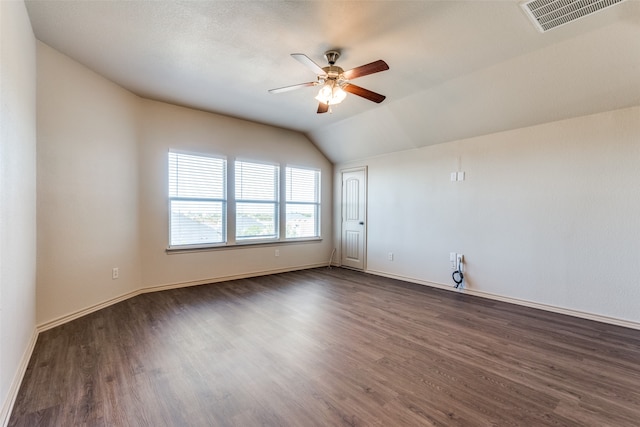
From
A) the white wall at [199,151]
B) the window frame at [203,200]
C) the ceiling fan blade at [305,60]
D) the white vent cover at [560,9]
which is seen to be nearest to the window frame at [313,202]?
the white wall at [199,151]


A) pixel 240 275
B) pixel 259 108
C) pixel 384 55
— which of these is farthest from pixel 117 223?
pixel 384 55

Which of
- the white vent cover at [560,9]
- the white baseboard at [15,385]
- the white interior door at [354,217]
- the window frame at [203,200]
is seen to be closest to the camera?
the white baseboard at [15,385]

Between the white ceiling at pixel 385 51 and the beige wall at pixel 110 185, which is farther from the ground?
the white ceiling at pixel 385 51

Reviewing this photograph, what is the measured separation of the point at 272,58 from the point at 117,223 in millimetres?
2812

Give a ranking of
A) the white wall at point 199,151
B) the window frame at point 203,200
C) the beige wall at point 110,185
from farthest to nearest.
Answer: the window frame at point 203,200, the white wall at point 199,151, the beige wall at point 110,185

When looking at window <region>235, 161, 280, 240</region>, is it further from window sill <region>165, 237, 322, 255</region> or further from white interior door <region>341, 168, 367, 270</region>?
white interior door <region>341, 168, 367, 270</region>

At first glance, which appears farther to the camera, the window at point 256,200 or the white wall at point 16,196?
the window at point 256,200

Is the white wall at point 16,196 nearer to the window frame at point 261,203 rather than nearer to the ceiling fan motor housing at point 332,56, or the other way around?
the ceiling fan motor housing at point 332,56

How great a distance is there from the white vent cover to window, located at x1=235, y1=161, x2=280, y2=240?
4.11 m

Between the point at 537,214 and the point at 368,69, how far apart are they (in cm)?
288

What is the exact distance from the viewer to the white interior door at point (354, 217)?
18.6 ft

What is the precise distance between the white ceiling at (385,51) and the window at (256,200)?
1.29 meters

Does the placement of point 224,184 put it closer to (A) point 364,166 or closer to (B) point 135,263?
(B) point 135,263

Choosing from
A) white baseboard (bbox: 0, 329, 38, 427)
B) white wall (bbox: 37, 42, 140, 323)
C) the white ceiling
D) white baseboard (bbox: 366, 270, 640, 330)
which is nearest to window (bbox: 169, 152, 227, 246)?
white wall (bbox: 37, 42, 140, 323)
